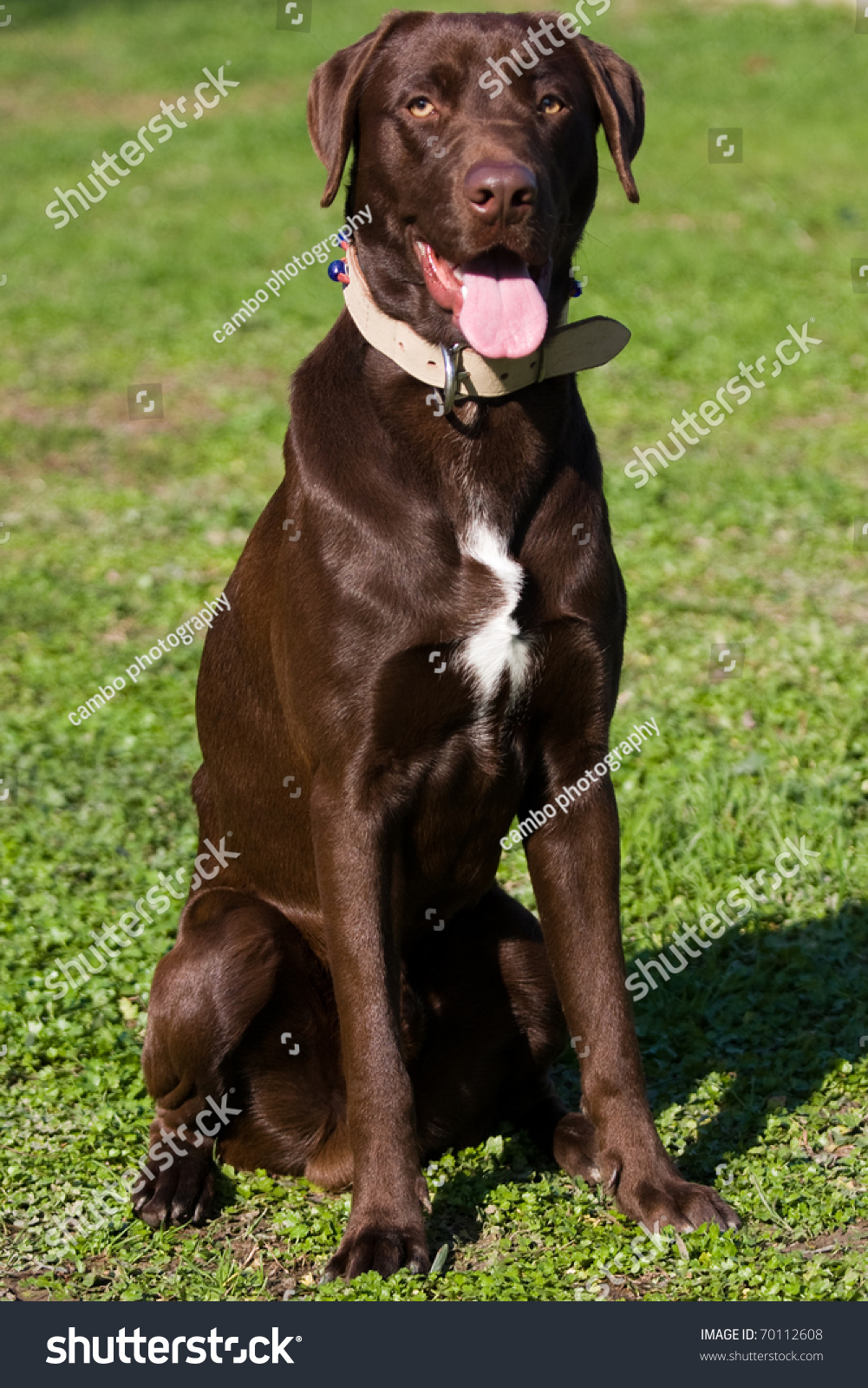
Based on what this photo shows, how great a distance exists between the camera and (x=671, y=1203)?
3.14 m

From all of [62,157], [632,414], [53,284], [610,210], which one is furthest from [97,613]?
[62,157]

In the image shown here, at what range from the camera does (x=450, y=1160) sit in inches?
141

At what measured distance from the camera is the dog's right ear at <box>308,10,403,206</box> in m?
3.13

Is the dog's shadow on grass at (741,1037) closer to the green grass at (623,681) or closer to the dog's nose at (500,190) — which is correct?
the green grass at (623,681)

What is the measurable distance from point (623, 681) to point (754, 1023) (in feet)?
6.73

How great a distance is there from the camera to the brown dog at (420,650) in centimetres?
301

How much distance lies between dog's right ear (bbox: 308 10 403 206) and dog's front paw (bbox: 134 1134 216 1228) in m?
2.02

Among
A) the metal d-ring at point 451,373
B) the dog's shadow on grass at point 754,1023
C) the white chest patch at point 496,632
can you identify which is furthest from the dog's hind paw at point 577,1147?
the metal d-ring at point 451,373

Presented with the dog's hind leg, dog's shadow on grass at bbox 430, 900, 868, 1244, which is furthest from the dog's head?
dog's shadow on grass at bbox 430, 900, 868, 1244

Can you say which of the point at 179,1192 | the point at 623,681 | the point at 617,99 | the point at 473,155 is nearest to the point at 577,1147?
the point at 179,1192

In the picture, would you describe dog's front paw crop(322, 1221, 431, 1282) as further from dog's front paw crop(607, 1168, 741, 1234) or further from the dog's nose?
the dog's nose

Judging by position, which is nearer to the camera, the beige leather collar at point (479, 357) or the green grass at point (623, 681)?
the beige leather collar at point (479, 357)

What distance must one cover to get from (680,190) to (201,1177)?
11332 millimetres

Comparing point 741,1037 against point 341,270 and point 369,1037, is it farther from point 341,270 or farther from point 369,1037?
point 341,270
